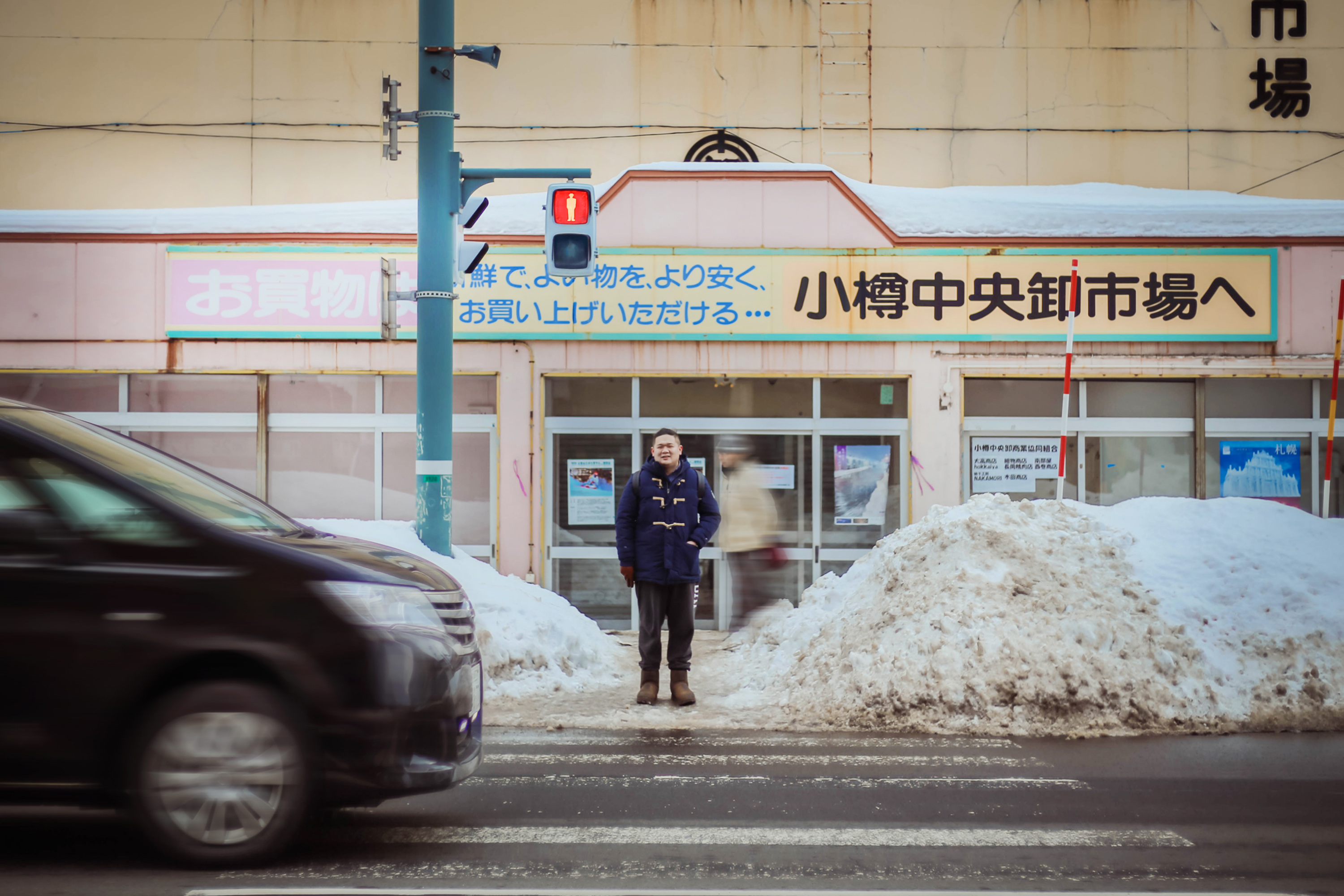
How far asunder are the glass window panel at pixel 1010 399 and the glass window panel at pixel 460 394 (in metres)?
5.65

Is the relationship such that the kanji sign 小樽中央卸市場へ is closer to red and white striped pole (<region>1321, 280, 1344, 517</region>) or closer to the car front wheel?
red and white striped pole (<region>1321, 280, 1344, 517</region>)

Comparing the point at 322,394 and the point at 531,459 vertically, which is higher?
the point at 322,394

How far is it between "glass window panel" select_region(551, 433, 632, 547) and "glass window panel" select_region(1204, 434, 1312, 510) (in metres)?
6.73

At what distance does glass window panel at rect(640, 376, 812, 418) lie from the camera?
37.9 ft

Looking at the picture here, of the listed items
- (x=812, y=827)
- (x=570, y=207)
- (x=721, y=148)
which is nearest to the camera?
(x=812, y=827)

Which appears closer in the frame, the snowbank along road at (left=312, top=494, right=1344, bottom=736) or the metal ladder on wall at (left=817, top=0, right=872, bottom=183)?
the snowbank along road at (left=312, top=494, right=1344, bottom=736)

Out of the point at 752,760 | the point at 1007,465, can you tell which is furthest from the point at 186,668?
the point at 1007,465

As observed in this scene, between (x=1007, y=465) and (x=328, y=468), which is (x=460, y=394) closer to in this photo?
(x=328, y=468)

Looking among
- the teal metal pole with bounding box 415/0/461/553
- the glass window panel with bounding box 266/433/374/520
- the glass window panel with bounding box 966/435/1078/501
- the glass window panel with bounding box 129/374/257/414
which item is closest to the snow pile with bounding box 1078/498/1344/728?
the glass window panel with bounding box 966/435/1078/501

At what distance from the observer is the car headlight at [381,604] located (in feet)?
12.6

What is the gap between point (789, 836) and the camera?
14.4ft

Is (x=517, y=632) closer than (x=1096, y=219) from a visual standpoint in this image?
Yes

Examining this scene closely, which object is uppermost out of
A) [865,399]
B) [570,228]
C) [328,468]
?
[570,228]

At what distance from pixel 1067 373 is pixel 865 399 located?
2424mm
